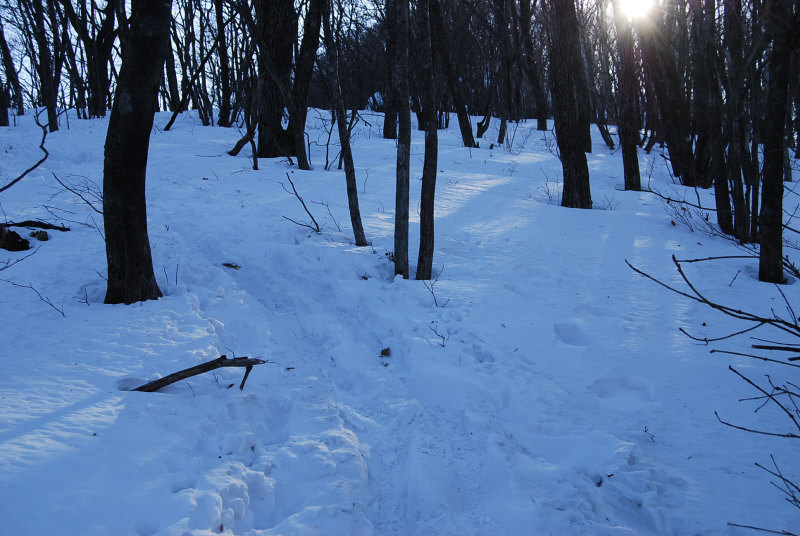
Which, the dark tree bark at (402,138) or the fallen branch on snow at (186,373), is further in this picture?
the dark tree bark at (402,138)

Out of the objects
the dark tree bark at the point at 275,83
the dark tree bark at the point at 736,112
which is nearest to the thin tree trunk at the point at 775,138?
the dark tree bark at the point at 736,112

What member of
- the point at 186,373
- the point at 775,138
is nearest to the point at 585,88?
the point at 775,138

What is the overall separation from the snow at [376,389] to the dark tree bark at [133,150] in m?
0.31

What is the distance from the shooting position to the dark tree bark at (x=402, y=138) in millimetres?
5113

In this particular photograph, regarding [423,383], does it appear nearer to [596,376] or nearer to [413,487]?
[413,487]

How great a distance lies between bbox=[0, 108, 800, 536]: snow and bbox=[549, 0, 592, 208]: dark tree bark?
156cm

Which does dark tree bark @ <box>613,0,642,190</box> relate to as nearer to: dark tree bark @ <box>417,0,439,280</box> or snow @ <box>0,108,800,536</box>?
snow @ <box>0,108,800,536</box>

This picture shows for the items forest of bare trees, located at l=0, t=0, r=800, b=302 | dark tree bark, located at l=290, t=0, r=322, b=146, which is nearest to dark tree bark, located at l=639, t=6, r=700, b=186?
forest of bare trees, located at l=0, t=0, r=800, b=302

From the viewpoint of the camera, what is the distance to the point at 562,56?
797 cm

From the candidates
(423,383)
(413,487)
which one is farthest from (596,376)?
(413,487)

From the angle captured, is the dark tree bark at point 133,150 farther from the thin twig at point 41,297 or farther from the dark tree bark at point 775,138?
the dark tree bark at point 775,138

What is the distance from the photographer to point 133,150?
13.7ft

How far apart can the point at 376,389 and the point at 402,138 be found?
2853 mm

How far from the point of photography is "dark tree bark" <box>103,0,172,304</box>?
3.96m
